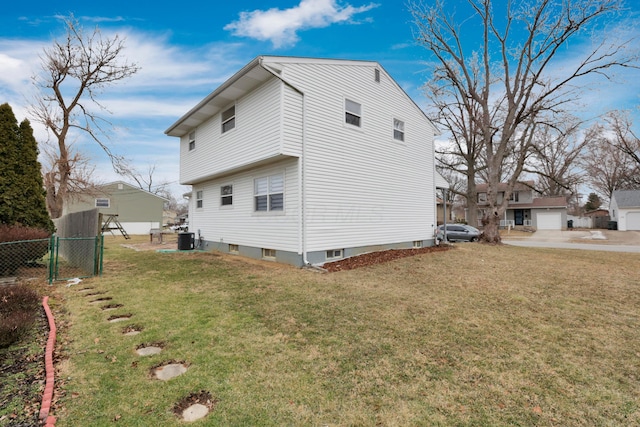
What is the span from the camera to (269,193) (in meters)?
9.67

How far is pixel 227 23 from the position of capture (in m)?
11.1

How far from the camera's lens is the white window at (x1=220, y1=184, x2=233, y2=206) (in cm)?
1175

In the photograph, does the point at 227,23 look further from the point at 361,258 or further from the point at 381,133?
the point at 361,258

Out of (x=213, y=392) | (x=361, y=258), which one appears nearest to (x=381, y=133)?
(x=361, y=258)

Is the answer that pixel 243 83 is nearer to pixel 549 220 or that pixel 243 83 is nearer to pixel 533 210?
pixel 533 210

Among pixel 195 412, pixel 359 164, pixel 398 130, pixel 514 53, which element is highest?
pixel 514 53

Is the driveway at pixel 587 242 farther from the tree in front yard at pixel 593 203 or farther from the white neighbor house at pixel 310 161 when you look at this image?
the tree in front yard at pixel 593 203

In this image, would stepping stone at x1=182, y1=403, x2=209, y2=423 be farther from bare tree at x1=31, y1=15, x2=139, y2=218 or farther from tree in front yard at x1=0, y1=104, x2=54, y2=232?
bare tree at x1=31, y1=15, x2=139, y2=218

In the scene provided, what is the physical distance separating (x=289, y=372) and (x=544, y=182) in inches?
1984

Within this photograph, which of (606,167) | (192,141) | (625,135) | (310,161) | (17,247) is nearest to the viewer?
(17,247)

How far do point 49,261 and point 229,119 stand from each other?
21.8 ft

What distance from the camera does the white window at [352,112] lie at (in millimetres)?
9991

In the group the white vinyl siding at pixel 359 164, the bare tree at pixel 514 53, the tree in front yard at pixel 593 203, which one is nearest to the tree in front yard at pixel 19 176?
the white vinyl siding at pixel 359 164

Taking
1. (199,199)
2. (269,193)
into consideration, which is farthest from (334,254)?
(199,199)
